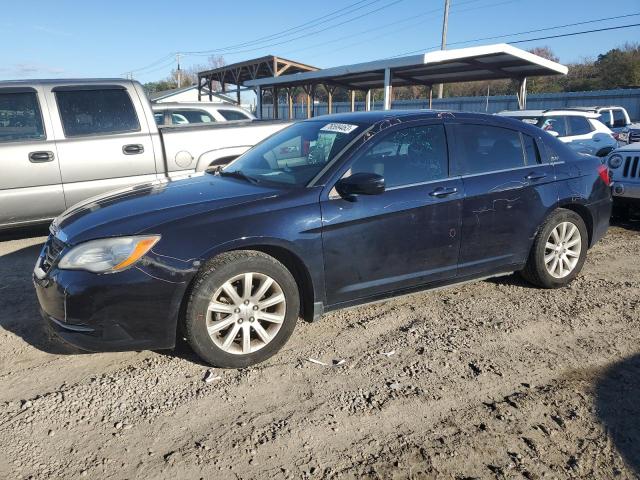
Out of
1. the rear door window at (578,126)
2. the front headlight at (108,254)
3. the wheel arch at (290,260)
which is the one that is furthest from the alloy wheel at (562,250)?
the rear door window at (578,126)

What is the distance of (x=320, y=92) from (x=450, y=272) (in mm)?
57307

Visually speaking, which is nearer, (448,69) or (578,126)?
(578,126)

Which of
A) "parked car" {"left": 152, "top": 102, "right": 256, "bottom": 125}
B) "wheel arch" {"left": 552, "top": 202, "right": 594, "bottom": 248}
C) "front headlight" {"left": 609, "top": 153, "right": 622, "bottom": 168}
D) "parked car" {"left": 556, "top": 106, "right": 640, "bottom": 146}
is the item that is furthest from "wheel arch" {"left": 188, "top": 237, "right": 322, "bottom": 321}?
"parked car" {"left": 556, "top": 106, "right": 640, "bottom": 146}

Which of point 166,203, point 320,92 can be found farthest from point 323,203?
point 320,92

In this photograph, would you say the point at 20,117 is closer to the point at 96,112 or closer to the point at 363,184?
the point at 96,112

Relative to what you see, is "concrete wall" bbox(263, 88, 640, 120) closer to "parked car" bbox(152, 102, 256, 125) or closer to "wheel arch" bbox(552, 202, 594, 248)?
"parked car" bbox(152, 102, 256, 125)

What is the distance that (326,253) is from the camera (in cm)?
349

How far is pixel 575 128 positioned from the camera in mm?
11203

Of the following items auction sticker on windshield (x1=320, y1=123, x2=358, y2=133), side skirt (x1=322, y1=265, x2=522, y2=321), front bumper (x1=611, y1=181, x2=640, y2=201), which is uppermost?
auction sticker on windshield (x1=320, y1=123, x2=358, y2=133)

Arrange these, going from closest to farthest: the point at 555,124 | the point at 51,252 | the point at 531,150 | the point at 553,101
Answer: the point at 51,252
the point at 531,150
the point at 555,124
the point at 553,101

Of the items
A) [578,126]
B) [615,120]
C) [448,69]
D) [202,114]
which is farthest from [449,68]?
[202,114]

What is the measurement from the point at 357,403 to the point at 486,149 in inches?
97.5

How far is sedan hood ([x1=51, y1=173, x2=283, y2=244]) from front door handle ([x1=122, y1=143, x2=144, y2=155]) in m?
2.11

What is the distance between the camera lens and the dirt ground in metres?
2.47
